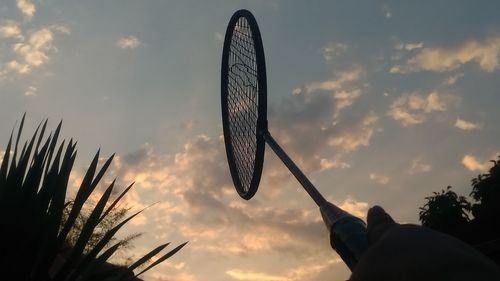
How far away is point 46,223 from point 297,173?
4.73 ft

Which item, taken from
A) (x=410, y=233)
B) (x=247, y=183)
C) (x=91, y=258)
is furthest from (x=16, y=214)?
(x=410, y=233)

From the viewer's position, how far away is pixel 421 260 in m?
0.75

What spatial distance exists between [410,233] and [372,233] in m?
0.12

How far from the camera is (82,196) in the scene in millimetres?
2982

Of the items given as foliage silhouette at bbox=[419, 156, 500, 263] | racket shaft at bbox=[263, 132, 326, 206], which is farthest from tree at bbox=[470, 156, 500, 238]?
racket shaft at bbox=[263, 132, 326, 206]

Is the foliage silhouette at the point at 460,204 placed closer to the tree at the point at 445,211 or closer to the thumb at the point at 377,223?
the tree at the point at 445,211

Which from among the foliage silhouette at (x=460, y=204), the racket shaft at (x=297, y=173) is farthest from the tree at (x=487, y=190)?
the racket shaft at (x=297, y=173)

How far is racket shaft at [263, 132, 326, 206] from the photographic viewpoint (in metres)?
2.22

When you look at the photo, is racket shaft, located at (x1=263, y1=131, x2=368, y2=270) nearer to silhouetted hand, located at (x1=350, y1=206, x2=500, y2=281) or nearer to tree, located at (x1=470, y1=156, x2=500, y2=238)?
silhouetted hand, located at (x1=350, y1=206, x2=500, y2=281)

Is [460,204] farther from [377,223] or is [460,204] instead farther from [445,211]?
[377,223]

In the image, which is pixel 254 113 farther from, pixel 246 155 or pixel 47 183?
pixel 47 183

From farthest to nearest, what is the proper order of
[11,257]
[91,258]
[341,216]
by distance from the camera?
[91,258] → [11,257] → [341,216]

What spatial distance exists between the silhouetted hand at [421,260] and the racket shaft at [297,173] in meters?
1.28

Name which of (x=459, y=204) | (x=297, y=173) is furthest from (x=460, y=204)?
(x=297, y=173)
